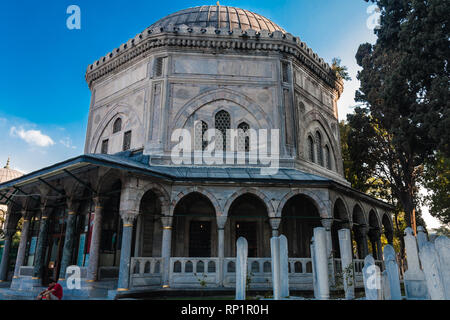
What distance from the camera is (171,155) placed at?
1470 cm

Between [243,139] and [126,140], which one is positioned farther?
[126,140]

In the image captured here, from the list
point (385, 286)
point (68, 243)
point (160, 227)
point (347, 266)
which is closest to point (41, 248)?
point (68, 243)

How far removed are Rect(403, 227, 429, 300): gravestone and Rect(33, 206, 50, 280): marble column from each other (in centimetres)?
1333

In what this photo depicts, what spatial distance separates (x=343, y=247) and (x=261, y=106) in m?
8.52

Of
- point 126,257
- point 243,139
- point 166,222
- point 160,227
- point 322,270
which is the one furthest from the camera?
point 243,139

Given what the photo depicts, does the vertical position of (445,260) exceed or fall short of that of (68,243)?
it falls short

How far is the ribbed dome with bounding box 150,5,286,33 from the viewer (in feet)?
61.2

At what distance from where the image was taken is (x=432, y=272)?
6.10 meters

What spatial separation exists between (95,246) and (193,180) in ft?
14.0

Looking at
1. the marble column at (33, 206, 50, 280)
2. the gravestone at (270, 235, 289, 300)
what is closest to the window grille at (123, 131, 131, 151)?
the marble column at (33, 206, 50, 280)

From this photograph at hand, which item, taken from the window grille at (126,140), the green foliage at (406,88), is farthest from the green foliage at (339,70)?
the window grille at (126,140)

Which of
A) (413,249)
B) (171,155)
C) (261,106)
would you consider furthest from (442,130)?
(171,155)

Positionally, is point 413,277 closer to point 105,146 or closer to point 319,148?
point 319,148

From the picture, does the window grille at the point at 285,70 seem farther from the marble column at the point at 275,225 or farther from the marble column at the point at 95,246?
the marble column at the point at 95,246
